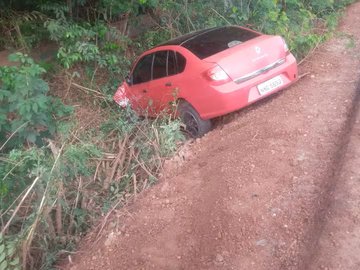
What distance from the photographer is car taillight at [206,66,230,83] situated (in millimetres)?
5359

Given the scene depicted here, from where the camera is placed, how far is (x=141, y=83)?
684 cm

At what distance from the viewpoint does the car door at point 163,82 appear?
5988 mm

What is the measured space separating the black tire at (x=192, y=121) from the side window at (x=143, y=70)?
1.05 meters

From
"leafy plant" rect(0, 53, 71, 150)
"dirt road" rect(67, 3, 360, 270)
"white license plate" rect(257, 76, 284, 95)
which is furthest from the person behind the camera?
"white license plate" rect(257, 76, 284, 95)

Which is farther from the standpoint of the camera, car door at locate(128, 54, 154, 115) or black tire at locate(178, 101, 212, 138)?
car door at locate(128, 54, 154, 115)

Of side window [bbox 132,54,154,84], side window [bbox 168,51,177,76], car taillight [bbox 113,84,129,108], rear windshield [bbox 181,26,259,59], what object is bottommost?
car taillight [bbox 113,84,129,108]

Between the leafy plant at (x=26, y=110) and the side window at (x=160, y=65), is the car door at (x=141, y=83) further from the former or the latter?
the leafy plant at (x=26, y=110)

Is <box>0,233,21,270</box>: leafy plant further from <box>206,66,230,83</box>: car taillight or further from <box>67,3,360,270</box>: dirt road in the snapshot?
<box>206,66,230,83</box>: car taillight

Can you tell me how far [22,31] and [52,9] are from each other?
0.98 m

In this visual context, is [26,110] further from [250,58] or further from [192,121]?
[250,58]

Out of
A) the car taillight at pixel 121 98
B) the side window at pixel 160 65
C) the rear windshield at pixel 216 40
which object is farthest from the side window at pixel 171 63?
the car taillight at pixel 121 98

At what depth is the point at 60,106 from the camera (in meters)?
5.66

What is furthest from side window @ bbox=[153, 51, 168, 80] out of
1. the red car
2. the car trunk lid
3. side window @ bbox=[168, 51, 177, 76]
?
the car trunk lid

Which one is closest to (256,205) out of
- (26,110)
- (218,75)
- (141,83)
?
(218,75)
